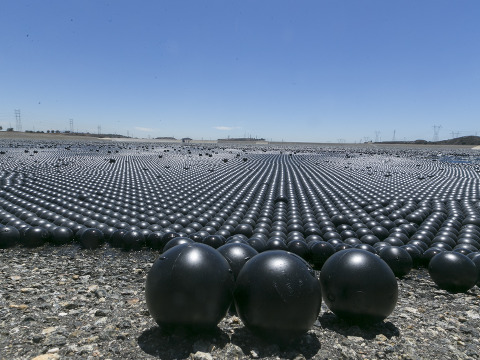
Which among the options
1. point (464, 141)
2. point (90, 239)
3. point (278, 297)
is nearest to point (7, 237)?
point (90, 239)

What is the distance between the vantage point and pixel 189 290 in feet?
18.1

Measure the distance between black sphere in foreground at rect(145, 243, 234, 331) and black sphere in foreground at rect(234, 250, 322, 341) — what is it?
34 centimetres

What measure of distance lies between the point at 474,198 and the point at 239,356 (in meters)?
19.2

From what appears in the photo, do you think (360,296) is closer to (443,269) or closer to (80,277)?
(443,269)

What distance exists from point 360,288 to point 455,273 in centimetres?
354

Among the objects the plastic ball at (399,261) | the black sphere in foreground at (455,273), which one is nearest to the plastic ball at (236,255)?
the plastic ball at (399,261)

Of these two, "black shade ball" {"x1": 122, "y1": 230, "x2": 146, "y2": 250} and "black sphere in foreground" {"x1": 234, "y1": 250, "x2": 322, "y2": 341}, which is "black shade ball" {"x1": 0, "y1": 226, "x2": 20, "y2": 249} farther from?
"black sphere in foreground" {"x1": 234, "y1": 250, "x2": 322, "y2": 341}

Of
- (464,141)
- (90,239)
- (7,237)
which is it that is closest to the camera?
(7,237)

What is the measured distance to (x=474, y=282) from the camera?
8328 millimetres

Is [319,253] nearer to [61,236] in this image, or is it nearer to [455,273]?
[455,273]

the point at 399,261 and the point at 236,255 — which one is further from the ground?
the point at 236,255

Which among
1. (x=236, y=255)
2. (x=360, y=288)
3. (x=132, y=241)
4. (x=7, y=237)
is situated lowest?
(x=132, y=241)

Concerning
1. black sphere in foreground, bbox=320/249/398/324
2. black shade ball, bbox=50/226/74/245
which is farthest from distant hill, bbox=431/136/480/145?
black sphere in foreground, bbox=320/249/398/324

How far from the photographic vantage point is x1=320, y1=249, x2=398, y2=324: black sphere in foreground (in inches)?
242
